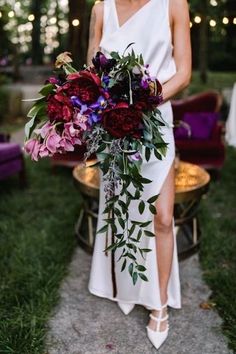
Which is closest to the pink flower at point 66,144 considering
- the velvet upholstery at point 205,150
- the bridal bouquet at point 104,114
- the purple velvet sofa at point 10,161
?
the bridal bouquet at point 104,114

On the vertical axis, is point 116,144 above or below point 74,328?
above

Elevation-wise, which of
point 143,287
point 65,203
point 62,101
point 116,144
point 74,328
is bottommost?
point 65,203

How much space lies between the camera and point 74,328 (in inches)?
109

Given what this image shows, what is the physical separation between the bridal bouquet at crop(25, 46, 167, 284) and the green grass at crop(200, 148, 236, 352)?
1.21 m

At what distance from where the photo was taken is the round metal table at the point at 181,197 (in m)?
3.45

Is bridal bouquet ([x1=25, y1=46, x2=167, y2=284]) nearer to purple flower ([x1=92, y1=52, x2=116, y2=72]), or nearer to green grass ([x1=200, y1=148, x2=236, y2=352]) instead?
purple flower ([x1=92, y1=52, x2=116, y2=72])

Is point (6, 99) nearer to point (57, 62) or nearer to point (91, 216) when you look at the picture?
point (91, 216)

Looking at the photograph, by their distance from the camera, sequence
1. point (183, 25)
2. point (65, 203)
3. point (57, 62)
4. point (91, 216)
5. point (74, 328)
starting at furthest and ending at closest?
1. point (65, 203)
2. point (91, 216)
3. point (74, 328)
4. point (183, 25)
5. point (57, 62)

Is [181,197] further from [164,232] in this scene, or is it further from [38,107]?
[38,107]

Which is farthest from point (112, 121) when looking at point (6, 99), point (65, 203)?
point (6, 99)

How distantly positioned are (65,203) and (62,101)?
2.93m

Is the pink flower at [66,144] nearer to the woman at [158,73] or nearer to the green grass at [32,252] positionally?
the woman at [158,73]

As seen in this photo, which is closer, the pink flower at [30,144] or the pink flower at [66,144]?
the pink flower at [66,144]

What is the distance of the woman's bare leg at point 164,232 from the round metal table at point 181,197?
762 millimetres
